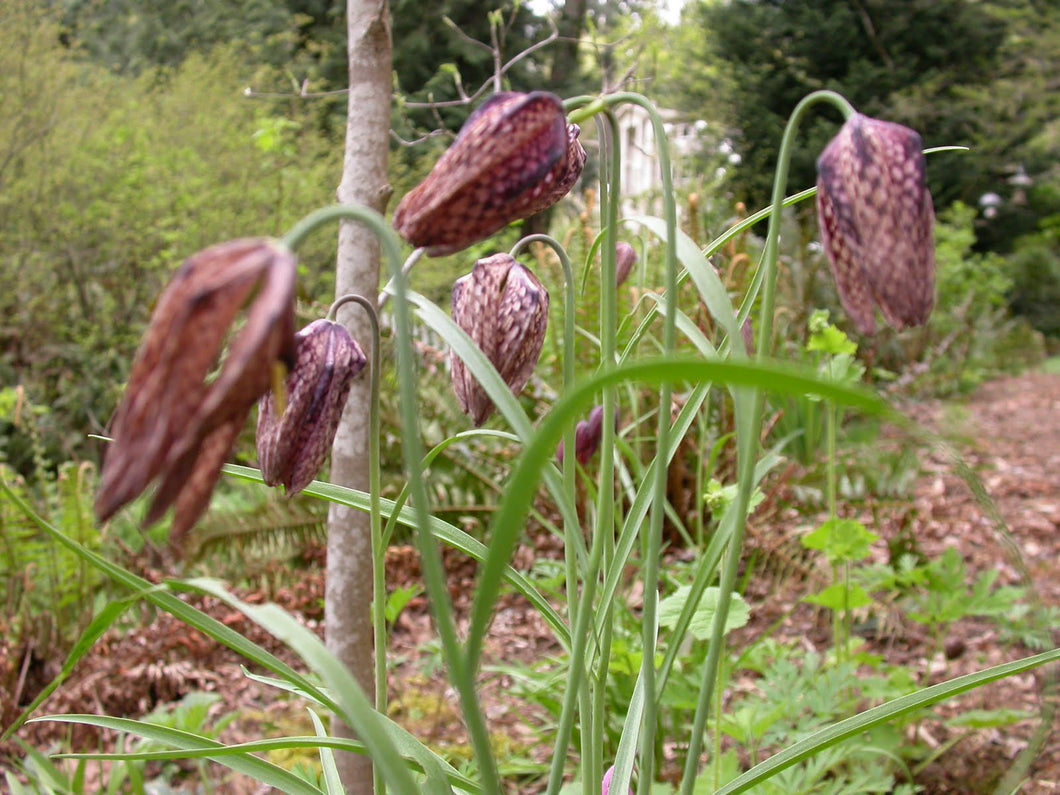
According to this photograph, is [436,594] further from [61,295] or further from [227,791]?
[61,295]

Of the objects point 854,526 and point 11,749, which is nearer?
point 854,526

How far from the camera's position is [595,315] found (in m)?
2.76

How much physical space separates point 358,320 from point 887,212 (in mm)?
816

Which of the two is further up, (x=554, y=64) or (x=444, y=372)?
(x=554, y=64)

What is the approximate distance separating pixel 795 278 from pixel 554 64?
4184 mm

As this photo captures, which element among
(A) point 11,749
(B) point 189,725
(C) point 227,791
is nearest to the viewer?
(B) point 189,725

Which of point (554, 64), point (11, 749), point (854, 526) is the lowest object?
point (11, 749)

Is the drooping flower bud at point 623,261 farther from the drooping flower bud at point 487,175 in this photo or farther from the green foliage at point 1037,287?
the green foliage at point 1037,287

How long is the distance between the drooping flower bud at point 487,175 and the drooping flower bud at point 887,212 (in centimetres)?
15

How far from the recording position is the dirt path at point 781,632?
1.45 m

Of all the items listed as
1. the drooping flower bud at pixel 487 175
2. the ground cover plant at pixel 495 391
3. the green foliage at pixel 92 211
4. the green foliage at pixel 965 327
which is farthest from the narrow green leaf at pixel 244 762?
the green foliage at pixel 965 327

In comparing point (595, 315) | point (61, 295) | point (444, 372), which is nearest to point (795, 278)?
point (595, 315)

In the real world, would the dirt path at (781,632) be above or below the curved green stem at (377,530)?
below

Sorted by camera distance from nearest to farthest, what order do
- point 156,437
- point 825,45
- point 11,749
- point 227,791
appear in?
point 156,437, point 227,791, point 11,749, point 825,45
